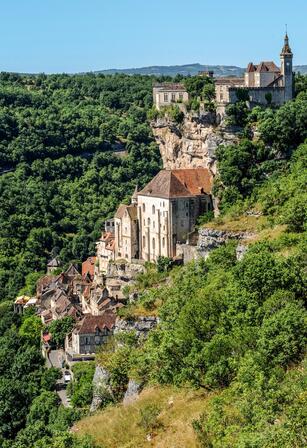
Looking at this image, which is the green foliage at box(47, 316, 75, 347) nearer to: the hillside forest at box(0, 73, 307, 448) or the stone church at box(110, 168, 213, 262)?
the hillside forest at box(0, 73, 307, 448)

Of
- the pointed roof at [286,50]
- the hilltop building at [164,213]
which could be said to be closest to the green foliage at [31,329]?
the hilltop building at [164,213]

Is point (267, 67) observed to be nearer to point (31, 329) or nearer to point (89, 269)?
point (89, 269)

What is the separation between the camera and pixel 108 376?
4594 centimetres

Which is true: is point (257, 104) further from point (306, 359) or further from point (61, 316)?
point (306, 359)

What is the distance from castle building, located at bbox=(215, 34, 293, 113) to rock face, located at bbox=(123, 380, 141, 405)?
1111 inches

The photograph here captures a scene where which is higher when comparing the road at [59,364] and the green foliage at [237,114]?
the green foliage at [237,114]

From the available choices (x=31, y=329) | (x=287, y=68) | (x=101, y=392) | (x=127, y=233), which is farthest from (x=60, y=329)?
(x=287, y=68)

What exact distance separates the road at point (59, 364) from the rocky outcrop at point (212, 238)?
14313 millimetres

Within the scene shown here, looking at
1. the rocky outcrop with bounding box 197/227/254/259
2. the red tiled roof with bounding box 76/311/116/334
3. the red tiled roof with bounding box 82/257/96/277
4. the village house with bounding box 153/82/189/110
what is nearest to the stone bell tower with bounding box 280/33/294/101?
the village house with bounding box 153/82/189/110

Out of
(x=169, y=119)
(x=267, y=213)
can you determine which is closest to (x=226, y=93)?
(x=169, y=119)

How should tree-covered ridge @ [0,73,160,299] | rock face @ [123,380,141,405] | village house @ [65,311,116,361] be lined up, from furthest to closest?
tree-covered ridge @ [0,73,160,299]
village house @ [65,311,116,361]
rock face @ [123,380,141,405]

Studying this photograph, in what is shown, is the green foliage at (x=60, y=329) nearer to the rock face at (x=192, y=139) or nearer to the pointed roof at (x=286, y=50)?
the rock face at (x=192, y=139)

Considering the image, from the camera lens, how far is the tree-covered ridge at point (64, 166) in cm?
9875

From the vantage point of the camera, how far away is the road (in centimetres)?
5646
